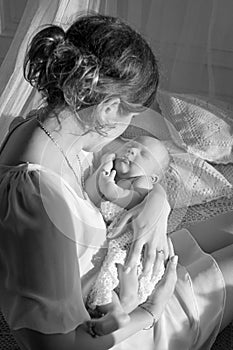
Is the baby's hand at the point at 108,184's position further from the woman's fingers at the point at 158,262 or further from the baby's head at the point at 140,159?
the woman's fingers at the point at 158,262

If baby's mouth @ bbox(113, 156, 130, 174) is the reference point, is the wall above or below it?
below

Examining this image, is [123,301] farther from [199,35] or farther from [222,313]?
[199,35]

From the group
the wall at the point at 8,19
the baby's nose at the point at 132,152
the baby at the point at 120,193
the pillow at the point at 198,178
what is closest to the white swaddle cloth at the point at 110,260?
the baby at the point at 120,193

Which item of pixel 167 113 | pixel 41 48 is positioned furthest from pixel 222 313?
pixel 167 113

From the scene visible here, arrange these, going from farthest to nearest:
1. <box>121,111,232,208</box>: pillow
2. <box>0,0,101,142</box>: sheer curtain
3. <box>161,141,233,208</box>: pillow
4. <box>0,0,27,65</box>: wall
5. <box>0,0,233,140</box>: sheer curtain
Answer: <box>0,0,27,65</box>: wall → <box>0,0,233,140</box>: sheer curtain → <box>0,0,101,142</box>: sheer curtain → <box>161,141,233,208</box>: pillow → <box>121,111,232,208</box>: pillow

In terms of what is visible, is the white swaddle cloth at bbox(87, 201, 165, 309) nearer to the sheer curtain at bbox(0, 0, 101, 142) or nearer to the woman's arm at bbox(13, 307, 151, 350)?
the woman's arm at bbox(13, 307, 151, 350)

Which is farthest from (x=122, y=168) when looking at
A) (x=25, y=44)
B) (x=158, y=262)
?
(x=25, y=44)

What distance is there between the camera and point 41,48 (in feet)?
3.49

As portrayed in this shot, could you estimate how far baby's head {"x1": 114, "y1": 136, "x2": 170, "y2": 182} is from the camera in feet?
3.69

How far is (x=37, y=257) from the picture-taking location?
965 mm

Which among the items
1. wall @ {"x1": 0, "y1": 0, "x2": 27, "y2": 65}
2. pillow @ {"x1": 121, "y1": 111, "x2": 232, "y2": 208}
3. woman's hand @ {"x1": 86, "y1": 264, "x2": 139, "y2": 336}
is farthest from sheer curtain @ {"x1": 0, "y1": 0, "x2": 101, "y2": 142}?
woman's hand @ {"x1": 86, "y1": 264, "x2": 139, "y2": 336}

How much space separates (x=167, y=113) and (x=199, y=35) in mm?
383

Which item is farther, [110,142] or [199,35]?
[199,35]

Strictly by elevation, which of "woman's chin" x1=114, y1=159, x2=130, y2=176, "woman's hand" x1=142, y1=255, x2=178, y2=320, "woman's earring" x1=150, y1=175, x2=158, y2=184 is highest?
"woman's chin" x1=114, y1=159, x2=130, y2=176
